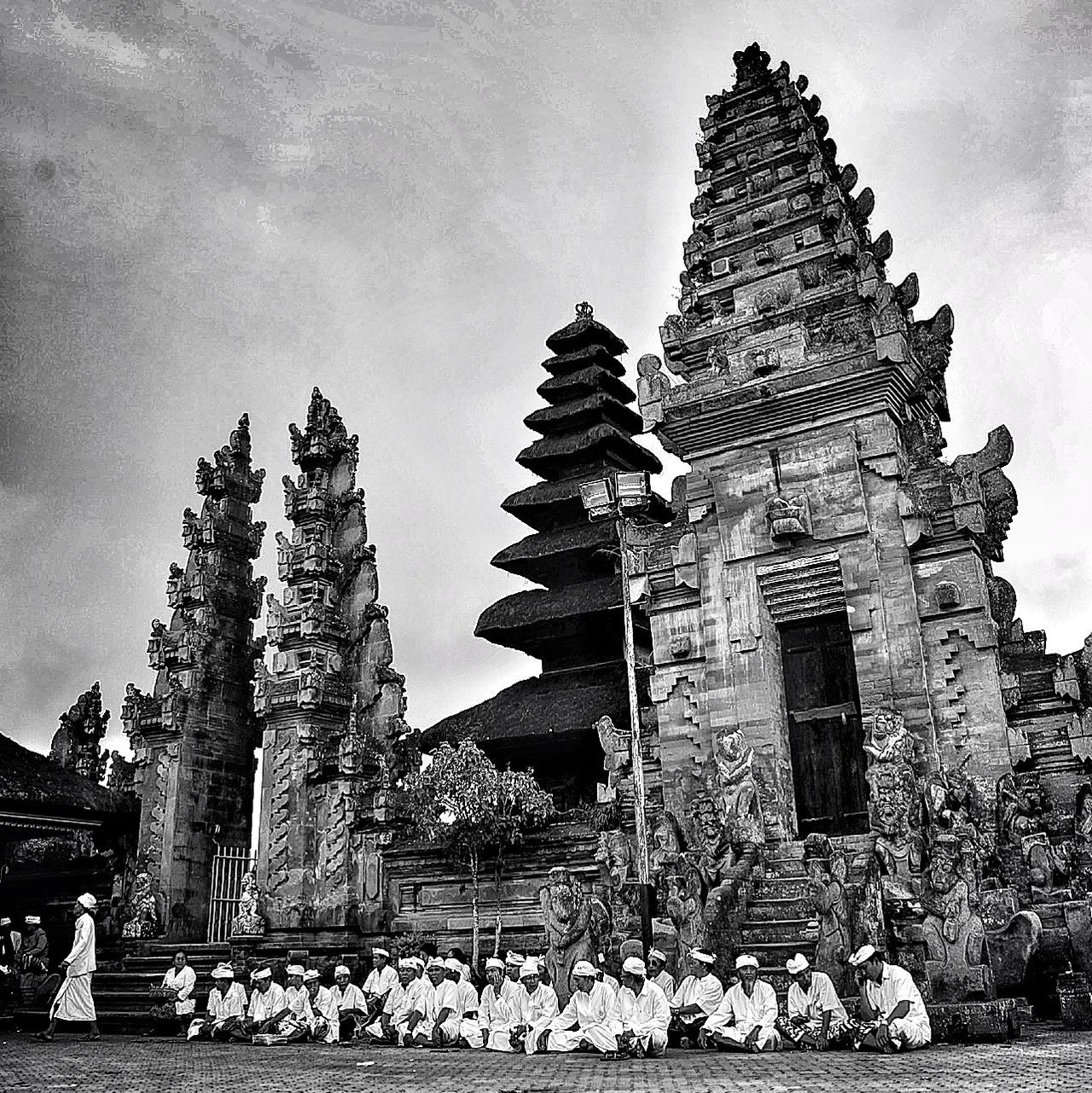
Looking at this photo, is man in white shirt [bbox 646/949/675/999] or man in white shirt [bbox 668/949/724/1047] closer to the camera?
man in white shirt [bbox 668/949/724/1047]

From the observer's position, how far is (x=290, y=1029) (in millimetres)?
15297

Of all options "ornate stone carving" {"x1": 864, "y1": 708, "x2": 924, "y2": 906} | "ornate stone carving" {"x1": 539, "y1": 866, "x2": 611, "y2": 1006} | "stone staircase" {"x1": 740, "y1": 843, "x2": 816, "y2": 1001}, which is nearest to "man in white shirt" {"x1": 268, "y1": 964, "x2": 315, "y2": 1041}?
"ornate stone carving" {"x1": 539, "y1": 866, "x2": 611, "y2": 1006}

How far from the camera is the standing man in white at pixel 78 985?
14711mm

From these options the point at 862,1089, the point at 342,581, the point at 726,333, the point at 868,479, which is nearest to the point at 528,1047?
the point at 862,1089

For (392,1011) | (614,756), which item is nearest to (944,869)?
(614,756)

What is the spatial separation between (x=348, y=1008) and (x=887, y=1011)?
324 inches

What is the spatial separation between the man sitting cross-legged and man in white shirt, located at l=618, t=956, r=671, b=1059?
3.72m

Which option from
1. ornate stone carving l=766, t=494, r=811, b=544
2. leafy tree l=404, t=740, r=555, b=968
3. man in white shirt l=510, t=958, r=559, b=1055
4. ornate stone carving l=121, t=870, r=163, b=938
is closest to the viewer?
man in white shirt l=510, t=958, r=559, b=1055

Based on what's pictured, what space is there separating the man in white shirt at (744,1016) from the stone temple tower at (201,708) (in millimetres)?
16742

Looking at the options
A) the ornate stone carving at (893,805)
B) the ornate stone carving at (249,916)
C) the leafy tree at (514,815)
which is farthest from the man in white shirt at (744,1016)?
the ornate stone carving at (249,916)

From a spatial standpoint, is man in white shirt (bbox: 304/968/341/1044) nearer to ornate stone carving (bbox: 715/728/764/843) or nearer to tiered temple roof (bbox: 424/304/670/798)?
ornate stone carving (bbox: 715/728/764/843)

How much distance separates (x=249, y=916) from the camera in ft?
72.2

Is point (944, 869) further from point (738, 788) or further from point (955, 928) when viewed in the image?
point (738, 788)

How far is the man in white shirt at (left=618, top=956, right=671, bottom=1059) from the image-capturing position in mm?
11484
